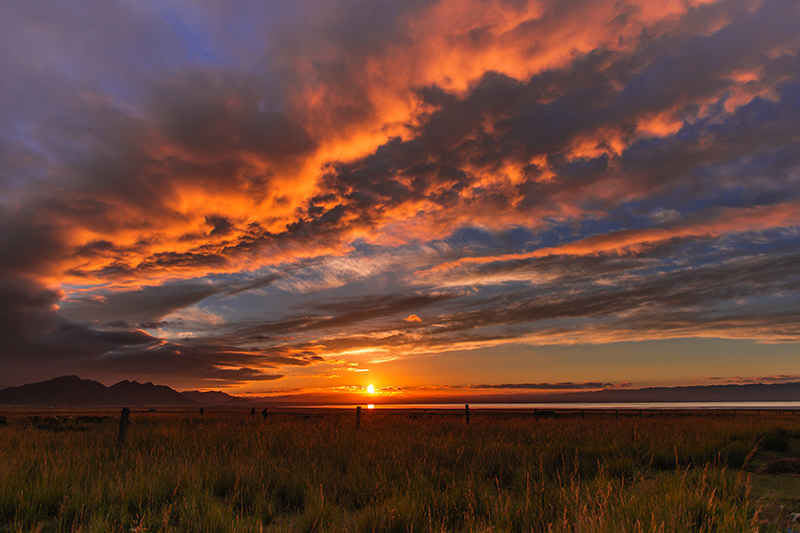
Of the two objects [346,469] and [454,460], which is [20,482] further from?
[454,460]

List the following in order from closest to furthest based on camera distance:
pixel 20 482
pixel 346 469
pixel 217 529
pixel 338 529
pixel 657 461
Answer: pixel 217 529, pixel 338 529, pixel 20 482, pixel 346 469, pixel 657 461

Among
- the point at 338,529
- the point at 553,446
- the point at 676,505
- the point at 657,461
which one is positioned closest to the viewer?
the point at 676,505

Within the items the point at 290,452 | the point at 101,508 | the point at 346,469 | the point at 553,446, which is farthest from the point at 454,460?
the point at 101,508

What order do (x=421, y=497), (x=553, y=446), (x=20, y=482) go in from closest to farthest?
(x=421, y=497) < (x=20, y=482) < (x=553, y=446)

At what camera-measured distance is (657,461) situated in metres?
10.5

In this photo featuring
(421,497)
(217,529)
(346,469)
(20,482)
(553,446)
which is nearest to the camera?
(217,529)

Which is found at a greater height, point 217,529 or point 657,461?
point 217,529

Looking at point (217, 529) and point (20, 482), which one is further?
point (20, 482)

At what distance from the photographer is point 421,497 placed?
6.11 m

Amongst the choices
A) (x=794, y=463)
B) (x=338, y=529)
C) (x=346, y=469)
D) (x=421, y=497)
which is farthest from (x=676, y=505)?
(x=794, y=463)

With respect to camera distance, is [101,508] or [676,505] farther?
[101,508]

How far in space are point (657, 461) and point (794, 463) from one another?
9.27ft

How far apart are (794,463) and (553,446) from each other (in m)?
5.32

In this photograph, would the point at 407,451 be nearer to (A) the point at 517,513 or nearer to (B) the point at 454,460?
(B) the point at 454,460
